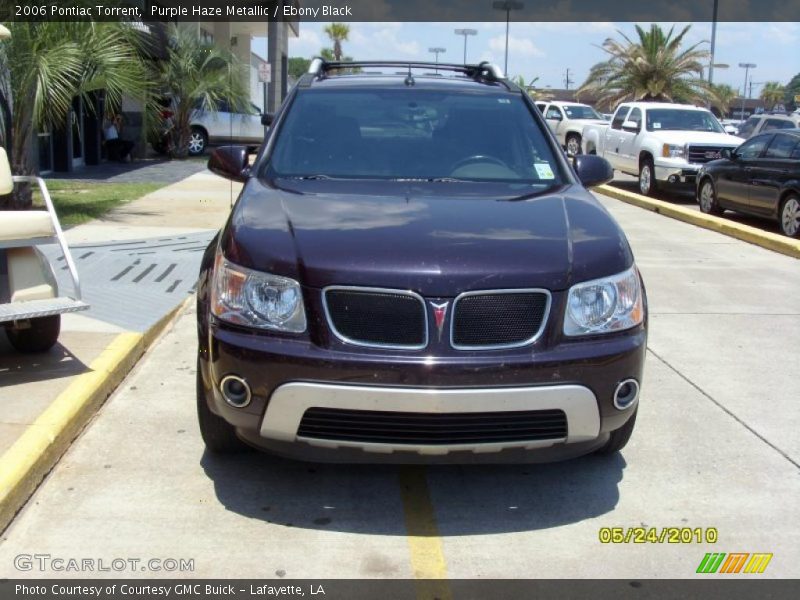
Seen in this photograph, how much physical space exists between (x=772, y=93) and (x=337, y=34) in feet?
188

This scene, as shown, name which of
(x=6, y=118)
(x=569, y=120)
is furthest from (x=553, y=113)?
(x=6, y=118)

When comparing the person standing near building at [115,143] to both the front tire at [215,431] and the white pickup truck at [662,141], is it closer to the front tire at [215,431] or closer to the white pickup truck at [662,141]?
the white pickup truck at [662,141]

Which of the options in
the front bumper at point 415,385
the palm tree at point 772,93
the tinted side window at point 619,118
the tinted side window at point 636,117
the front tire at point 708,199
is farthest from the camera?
the palm tree at point 772,93

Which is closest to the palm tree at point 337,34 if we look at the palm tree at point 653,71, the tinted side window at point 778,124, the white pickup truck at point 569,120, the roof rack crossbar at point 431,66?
the palm tree at point 653,71

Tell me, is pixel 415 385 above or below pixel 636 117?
below

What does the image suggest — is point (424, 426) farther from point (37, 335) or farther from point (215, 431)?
point (37, 335)

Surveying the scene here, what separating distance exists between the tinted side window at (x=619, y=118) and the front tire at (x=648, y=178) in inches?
74.1

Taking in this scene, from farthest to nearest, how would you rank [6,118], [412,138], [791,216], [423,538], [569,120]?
[569,120] < [791,216] < [6,118] < [412,138] < [423,538]

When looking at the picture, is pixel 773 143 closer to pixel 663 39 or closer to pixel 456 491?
pixel 456 491

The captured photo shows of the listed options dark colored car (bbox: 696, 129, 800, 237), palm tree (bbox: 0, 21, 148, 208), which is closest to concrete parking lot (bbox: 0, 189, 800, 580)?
palm tree (bbox: 0, 21, 148, 208)

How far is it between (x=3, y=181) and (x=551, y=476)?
3.77m

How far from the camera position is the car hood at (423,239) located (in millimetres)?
3674

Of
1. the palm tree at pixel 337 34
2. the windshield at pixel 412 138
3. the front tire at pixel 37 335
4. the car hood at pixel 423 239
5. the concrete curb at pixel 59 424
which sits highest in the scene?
the palm tree at pixel 337 34

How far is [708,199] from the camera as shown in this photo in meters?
15.2
